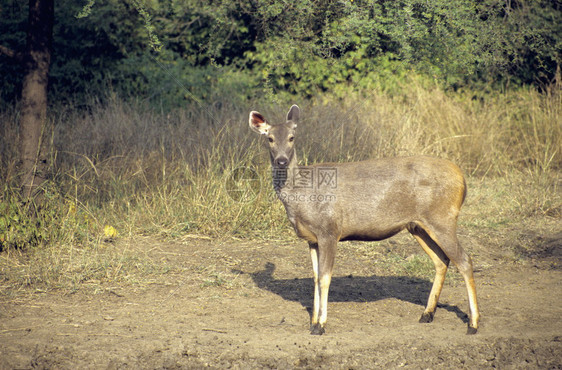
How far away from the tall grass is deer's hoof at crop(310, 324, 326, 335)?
343 centimetres

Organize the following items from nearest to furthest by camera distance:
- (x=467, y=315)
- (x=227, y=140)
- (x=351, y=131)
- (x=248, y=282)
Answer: (x=467, y=315) < (x=248, y=282) < (x=227, y=140) < (x=351, y=131)

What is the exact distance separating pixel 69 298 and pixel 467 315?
14.3ft

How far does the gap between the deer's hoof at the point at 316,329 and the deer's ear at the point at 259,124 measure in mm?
2052

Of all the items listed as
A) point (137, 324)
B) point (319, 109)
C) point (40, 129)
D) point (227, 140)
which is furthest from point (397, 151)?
point (137, 324)

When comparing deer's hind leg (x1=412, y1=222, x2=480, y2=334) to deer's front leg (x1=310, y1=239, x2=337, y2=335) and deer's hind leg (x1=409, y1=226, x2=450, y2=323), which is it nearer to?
deer's hind leg (x1=409, y1=226, x2=450, y2=323)

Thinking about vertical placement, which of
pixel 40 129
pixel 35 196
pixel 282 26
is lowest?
pixel 35 196

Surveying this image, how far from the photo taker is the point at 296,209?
630 cm

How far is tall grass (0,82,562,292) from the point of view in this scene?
937cm

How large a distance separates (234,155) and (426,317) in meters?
5.04

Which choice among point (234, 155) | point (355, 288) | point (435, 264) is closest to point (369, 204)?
point (435, 264)

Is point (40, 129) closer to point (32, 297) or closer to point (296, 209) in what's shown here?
point (32, 297)

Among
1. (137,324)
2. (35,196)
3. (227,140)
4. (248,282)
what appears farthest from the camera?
(227,140)

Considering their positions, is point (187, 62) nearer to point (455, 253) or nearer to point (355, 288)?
point (355, 288)

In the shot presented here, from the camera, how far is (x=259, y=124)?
6.62 metres
